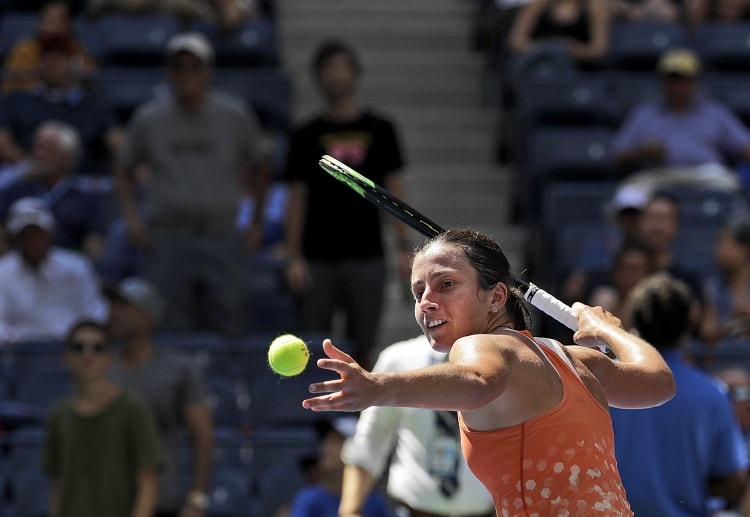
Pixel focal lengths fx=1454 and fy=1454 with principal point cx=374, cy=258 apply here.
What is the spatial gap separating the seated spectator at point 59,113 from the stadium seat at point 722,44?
4.95 meters

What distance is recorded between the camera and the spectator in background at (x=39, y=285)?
29.7 ft

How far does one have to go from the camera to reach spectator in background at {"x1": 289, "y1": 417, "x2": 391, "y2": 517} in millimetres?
7238

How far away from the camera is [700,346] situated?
8578 mm

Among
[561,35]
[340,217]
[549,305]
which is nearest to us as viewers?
[549,305]

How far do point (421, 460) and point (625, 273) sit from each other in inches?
117

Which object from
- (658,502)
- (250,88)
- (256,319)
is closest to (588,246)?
(256,319)

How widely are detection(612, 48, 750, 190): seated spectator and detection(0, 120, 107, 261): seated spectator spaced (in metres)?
3.76

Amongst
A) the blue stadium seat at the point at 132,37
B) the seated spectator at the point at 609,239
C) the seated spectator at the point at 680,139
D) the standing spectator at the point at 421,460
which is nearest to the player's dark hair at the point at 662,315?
the standing spectator at the point at 421,460

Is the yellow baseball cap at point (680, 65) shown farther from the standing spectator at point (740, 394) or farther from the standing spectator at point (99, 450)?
the standing spectator at point (99, 450)

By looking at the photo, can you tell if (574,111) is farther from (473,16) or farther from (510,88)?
(473,16)

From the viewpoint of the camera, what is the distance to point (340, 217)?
8.99 metres

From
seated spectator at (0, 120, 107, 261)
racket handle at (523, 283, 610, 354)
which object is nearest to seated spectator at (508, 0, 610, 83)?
seated spectator at (0, 120, 107, 261)

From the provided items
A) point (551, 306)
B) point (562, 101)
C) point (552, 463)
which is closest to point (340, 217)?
point (562, 101)

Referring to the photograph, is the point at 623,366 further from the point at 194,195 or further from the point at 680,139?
the point at 680,139
